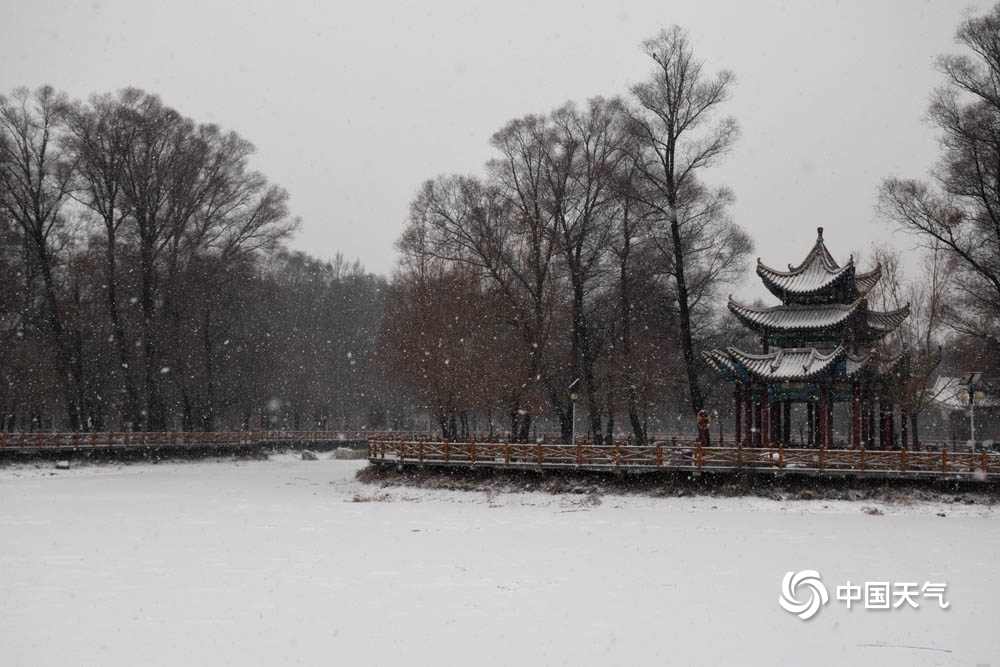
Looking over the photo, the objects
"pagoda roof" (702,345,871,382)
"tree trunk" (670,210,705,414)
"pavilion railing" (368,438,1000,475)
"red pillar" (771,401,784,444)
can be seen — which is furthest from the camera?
"tree trunk" (670,210,705,414)

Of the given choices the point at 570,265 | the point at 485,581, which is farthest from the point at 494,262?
the point at 485,581

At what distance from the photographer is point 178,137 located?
45.4 metres

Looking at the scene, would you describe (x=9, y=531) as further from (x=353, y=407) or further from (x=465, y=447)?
→ (x=353, y=407)

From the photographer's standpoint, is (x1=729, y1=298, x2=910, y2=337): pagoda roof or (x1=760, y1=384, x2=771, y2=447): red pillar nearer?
(x1=729, y1=298, x2=910, y2=337): pagoda roof

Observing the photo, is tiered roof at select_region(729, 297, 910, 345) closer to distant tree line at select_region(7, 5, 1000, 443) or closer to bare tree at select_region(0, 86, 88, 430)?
distant tree line at select_region(7, 5, 1000, 443)

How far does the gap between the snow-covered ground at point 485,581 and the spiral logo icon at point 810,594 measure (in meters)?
0.17

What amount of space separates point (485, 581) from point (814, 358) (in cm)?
1924

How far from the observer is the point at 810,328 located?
32.3 meters

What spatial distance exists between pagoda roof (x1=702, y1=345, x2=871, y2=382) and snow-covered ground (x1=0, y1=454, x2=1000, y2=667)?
5807mm

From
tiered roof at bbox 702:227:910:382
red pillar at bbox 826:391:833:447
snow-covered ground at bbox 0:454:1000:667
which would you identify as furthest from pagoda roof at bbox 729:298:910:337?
snow-covered ground at bbox 0:454:1000:667

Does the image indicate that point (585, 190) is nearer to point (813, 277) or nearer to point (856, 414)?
point (813, 277)

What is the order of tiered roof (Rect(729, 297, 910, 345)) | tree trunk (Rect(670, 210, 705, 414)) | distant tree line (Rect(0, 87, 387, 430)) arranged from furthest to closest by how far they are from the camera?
distant tree line (Rect(0, 87, 387, 430)), tree trunk (Rect(670, 210, 705, 414)), tiered roof (Rect(729, 297, 910, 345))

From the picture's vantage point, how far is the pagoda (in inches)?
1234

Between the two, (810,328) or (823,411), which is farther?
(810,328)
